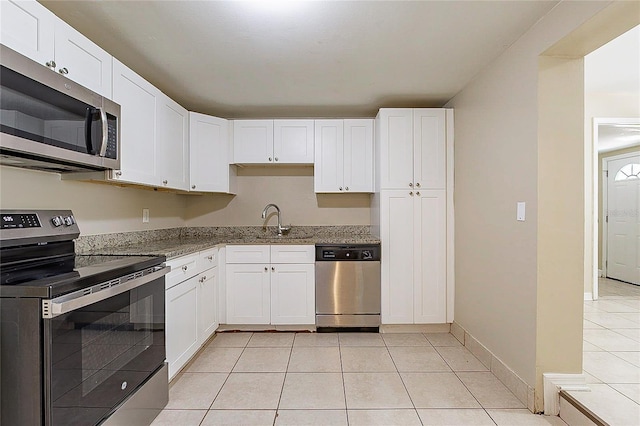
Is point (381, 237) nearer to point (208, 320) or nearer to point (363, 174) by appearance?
point (363, 174)

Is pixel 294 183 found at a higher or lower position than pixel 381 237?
higher

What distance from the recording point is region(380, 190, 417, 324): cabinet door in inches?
127

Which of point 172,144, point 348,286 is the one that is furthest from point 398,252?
point 172,144

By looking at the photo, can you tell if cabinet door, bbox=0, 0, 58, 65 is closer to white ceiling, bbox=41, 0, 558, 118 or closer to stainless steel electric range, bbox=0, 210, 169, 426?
white ceiling, bbox=41, 0, 558, 118

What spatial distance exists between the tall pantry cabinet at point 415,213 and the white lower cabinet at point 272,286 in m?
0.74

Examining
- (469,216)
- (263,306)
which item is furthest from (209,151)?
(469,216)

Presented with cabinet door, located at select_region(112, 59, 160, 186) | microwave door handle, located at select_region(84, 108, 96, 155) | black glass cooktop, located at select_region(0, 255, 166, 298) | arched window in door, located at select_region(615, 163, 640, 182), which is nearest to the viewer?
black glass cooktop, located at select_region(0, 255, 166, 298)

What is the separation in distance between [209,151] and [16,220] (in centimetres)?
185

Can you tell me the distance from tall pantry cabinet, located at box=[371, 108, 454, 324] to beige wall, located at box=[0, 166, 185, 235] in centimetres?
213

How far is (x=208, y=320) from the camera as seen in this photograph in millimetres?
2936

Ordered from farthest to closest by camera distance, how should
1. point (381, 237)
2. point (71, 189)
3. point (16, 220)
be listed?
1. point (381, 237)
2. point (71, 189)
3. point (16, 220)

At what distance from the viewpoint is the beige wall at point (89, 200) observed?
1.74 meters

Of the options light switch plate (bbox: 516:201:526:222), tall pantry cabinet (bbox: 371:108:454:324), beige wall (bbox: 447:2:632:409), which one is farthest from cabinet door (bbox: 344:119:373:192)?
light switch plate (bbox: 516:201:526:222)

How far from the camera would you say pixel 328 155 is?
11.5 ft
